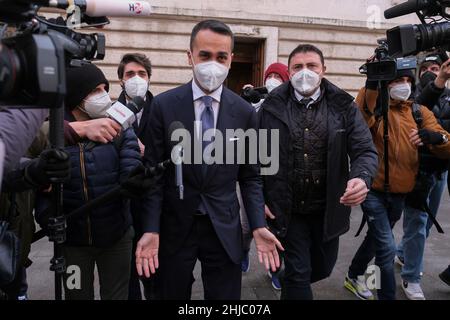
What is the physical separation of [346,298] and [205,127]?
7.49 feet

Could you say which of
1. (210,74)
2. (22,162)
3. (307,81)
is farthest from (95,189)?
(307,81)

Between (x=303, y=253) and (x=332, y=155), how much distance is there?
68 centimetres

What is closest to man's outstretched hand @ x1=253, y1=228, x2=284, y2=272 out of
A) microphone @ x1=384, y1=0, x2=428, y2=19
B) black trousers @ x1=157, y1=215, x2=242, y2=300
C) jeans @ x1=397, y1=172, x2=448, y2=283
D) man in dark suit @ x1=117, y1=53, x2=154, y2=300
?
black trousers @ x1=157, y1=215, x2=242, y2=300

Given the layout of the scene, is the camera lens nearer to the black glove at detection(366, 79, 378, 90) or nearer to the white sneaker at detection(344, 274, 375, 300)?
the black glove at detection(366, 79, 378, 90)

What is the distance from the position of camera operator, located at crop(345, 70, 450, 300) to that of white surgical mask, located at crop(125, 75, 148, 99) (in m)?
1.72

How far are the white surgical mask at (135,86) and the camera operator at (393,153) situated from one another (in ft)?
5.65

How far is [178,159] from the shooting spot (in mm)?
2102

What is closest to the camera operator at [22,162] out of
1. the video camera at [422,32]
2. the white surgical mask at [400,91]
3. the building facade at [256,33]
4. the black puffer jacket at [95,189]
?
the black puffer jacket at [95,189]

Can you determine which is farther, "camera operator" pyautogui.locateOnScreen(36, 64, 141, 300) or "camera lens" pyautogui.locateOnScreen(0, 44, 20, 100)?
"camera operator" pyautogui.locateOnScreen(36, 64, 141, 300)

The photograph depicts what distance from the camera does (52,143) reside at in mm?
1798

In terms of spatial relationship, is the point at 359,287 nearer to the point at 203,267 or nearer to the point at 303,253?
the point at 303,253

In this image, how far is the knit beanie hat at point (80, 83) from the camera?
7.77 feet

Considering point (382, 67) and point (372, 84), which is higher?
point (382, 67)

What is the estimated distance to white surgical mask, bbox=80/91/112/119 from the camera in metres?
2.43
